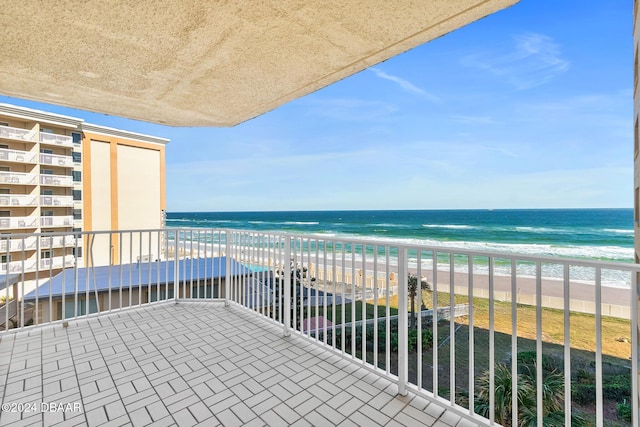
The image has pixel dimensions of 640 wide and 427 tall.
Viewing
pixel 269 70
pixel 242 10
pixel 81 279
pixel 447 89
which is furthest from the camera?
pixel 447 89

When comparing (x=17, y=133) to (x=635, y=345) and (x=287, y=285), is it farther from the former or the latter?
(x=635, y=345)

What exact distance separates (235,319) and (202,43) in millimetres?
2726

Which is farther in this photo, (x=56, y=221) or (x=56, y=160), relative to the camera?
(x=56, y=221)

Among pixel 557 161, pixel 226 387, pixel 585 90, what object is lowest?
pixel 226 387

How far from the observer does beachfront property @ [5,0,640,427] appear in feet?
5.23

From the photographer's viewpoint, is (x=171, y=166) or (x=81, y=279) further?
(x=171, y=166)

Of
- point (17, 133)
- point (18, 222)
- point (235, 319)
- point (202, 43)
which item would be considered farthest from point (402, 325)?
point (17, 133)

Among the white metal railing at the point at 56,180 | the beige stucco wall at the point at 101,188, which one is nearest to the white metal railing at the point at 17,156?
the white metal railing at the point at 56,180

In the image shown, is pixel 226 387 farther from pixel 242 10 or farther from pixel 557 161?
pixel 557 161

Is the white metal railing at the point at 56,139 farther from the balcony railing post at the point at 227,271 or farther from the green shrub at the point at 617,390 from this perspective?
the green shrub at the point at 617,390

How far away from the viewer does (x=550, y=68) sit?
76.9 feet

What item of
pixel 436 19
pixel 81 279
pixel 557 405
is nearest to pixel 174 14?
pixel 436 19

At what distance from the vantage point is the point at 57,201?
2059 cm

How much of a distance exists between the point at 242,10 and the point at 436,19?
1.13m
